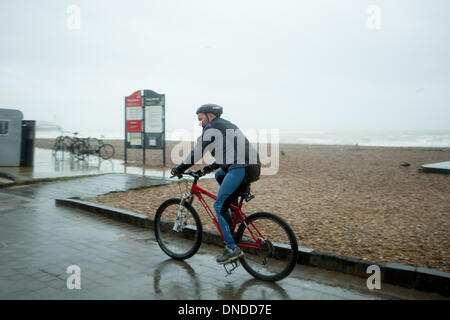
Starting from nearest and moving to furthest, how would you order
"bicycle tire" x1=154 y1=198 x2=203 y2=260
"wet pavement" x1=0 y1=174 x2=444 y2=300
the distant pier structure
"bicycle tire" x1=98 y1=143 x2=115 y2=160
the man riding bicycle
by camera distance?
"wet pavement" x1=0 y1=174 x2=444 y2=300
the man riding bicycle
"bicycle tire" x1=154 y1=198 x2=203 y2=260
the distant pier structure
"bicycle tire" x1=98 y1=143 x2=115 y2=160

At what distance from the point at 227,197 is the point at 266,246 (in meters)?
0.69

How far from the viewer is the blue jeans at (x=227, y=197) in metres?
4.28

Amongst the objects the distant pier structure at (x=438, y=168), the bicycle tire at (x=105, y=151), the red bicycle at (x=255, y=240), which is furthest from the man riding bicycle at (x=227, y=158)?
the bicycle tire at (x=105, y=151)

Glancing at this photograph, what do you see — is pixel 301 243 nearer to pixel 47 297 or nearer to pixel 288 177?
pixel 47 297

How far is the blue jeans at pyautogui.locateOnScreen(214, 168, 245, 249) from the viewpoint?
428 cm

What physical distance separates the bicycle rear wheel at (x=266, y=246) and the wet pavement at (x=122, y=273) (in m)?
0.13

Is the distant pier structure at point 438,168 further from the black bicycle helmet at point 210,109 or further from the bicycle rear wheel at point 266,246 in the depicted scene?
the black bicycle helmet at point 210,109

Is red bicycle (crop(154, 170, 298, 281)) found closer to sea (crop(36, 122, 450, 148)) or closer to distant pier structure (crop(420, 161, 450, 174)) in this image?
distant pier structure (crop(420, 161, 450, 174))

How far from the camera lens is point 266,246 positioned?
171 inches

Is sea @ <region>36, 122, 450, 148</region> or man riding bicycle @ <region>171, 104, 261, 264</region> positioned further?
sea @ <region>36, 122, 450, 148</region>

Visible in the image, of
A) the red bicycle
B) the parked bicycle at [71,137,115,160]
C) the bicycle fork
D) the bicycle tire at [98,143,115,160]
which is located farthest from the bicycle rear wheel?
the bicycle tire at [98,143,115,160]

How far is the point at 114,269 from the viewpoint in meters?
4.44

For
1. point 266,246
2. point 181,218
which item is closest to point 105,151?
point 181,218
